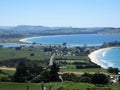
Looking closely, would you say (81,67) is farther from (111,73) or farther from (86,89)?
(86,89)

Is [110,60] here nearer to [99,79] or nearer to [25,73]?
[99,79]

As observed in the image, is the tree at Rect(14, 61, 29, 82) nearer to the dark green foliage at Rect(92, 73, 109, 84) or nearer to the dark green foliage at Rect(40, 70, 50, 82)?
the dark green foliage at Rect(40, 70, 50, 82)

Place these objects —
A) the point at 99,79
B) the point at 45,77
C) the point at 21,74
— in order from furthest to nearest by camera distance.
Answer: the point at 21,74 → the point at 99,79 → the point at 45,77

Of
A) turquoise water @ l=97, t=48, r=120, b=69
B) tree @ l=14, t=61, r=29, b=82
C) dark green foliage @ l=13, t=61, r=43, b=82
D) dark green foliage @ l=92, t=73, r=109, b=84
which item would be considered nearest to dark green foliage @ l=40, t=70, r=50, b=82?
dark green foliage @ l=13, t=61, r=43, b=82

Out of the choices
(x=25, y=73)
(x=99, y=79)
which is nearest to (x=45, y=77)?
(x=25, y=73)

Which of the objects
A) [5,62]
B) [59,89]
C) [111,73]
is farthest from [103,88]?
[5,62]

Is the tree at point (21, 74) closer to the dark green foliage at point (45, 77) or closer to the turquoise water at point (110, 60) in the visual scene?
the dark green foliage at point (45, 77)

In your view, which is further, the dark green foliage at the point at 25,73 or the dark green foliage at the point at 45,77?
the dark green foliage at the point at 25,73

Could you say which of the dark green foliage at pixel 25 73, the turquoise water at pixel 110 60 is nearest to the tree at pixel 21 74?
the dark green foliage at pixel 25 73

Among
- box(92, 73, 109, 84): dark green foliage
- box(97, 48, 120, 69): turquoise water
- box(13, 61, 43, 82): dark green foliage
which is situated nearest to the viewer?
box(92, 73, 109, 84): dark green foliage

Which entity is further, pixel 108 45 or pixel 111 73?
pixel 108 45

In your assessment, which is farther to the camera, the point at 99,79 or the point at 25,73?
the point at 25,73
